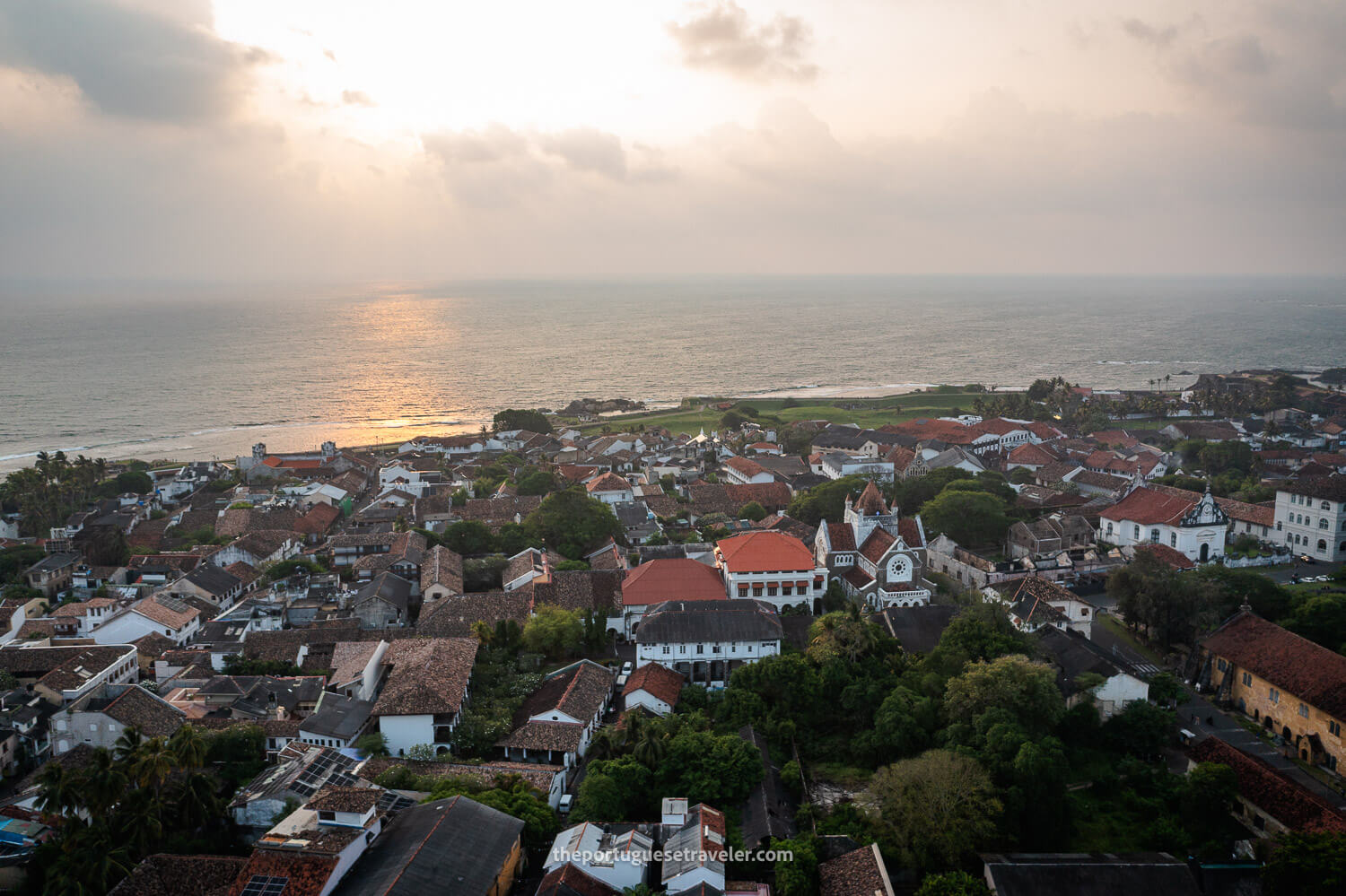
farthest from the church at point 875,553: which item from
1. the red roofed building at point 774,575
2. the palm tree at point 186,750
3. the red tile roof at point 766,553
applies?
the palm tree at point 186,750

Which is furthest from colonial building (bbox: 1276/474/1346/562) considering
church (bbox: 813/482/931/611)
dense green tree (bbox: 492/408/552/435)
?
dense green tree (bbox: 492/408/552/435)

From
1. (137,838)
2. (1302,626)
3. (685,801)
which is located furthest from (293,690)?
(1302,626)

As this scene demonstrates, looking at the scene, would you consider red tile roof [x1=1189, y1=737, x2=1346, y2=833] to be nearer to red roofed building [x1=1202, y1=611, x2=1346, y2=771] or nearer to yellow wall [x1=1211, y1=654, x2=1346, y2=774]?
yellow wall [x1=1211, y1=654, x2=1346, y2=774]

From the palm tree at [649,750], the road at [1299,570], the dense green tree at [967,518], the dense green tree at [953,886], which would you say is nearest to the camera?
the dense green tree at [953,886]

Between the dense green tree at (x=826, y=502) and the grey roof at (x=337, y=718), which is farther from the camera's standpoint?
the dense green tree at (x=826, y=502)

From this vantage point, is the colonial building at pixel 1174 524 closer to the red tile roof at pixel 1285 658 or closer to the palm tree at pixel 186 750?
the red tile roof at pixel 1285 658

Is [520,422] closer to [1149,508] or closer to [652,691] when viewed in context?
[1149,508]
